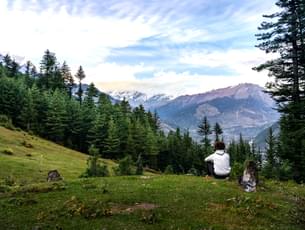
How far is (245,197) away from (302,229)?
384 cm

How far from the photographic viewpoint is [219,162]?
2586cm

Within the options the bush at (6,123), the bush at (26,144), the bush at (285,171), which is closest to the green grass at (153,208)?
the bush at (285,171)

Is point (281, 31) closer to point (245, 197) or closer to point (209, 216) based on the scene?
point (245, 197)

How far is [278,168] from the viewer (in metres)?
40.5

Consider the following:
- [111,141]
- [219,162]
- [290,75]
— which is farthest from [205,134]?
[219,162]

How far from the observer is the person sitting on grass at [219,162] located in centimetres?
2559

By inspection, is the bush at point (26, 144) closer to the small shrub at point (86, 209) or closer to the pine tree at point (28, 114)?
the pine tree at point (28, 114)

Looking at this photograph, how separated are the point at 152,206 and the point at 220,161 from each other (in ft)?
25.4

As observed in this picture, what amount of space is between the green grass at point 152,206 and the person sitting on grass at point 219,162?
A: 1.13 m

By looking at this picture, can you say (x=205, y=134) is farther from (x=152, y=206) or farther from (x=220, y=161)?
(x=152, y=206)

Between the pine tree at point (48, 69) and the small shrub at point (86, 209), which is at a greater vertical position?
the pine tree at point (48, 69)

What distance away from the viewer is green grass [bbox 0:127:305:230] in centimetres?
1706

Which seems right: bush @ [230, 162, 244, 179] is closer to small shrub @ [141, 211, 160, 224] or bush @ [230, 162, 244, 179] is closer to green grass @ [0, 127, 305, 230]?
green grass @ [0, 127, 305, 230]

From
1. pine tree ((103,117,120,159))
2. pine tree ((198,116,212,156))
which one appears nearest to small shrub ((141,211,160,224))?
pine tree ((103,117,120,159))
